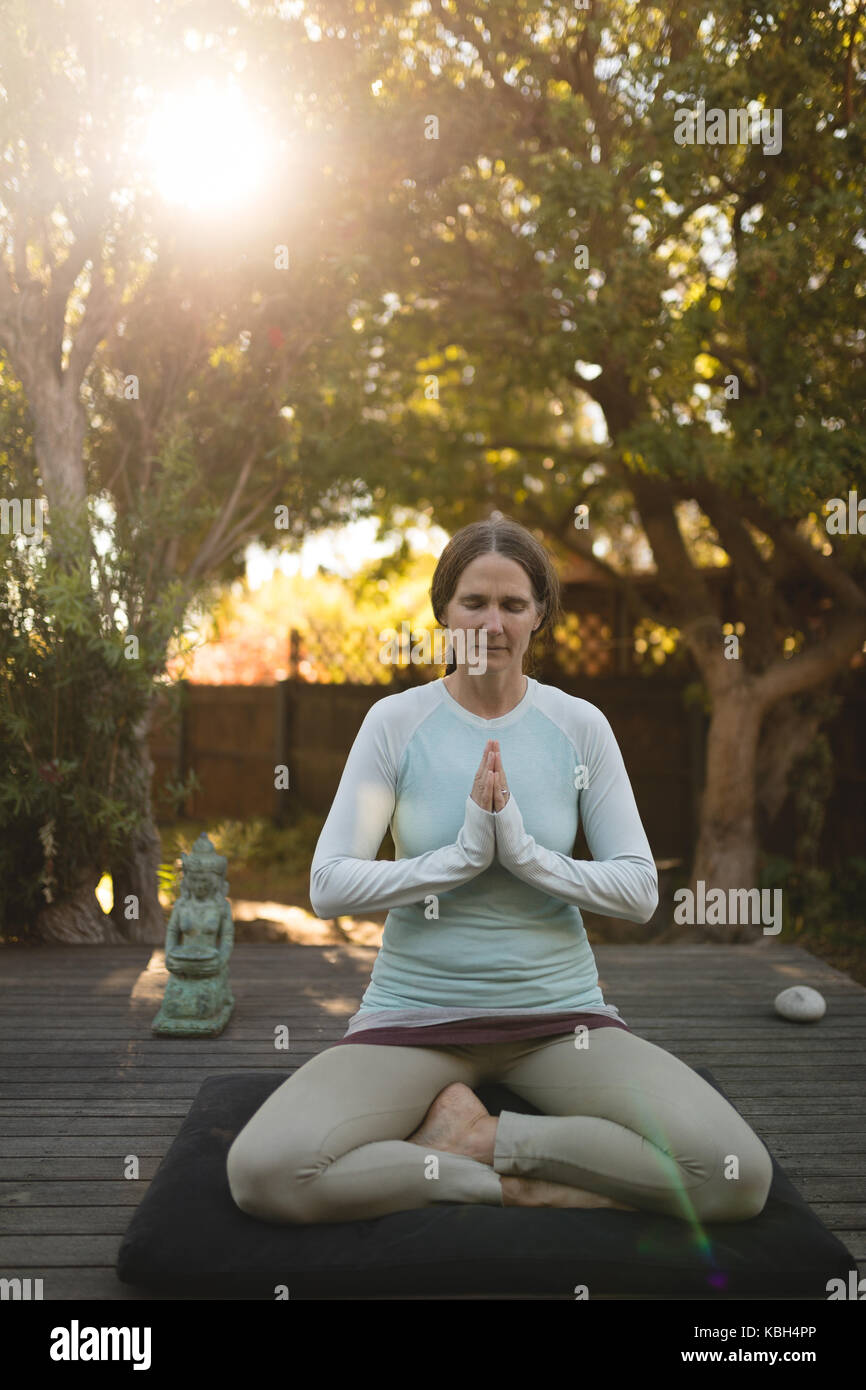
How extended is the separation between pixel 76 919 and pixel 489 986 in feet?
A: 9.96

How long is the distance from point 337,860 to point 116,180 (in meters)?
3.84

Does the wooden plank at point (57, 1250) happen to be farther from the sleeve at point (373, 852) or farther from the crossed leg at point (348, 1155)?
the sleeve at point (373, 852)

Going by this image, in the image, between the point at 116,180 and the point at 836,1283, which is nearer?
the point at 836,1283

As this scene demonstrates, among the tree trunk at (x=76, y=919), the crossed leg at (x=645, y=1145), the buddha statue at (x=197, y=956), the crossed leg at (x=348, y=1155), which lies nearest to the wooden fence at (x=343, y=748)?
the tree trunk at (x=76, y=919)

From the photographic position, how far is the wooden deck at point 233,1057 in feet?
7.70

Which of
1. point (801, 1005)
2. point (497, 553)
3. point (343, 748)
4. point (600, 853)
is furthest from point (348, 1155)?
point (343, 748)

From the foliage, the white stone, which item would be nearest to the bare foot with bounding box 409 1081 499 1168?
the white stone

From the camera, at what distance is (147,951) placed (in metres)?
4.62

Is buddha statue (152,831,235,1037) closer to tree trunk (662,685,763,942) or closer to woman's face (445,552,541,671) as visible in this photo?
woman's face (445,552,541,671)

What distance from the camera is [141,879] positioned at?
17.1ft

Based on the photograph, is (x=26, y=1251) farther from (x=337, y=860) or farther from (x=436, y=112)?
(x=436, y=112)

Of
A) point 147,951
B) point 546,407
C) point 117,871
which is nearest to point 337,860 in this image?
point 147,951

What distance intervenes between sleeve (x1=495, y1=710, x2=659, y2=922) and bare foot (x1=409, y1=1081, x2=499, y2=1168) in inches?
17.1
